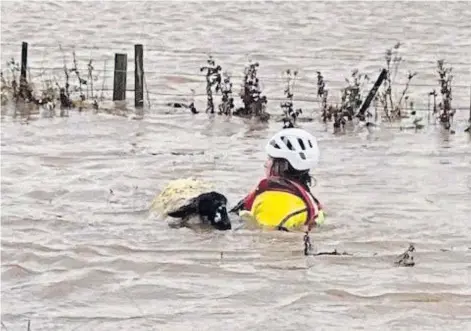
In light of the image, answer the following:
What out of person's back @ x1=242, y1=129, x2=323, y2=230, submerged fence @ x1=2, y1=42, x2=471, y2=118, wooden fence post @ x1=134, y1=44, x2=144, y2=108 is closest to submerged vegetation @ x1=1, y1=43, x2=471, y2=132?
submerged fence @ x1=2, y1=42, x2=471, y2=118

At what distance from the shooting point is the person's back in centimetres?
864

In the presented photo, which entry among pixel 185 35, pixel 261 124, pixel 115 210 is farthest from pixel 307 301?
pixel 185 35

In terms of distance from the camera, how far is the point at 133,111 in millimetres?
15586

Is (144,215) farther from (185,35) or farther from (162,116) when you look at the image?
(185,35)

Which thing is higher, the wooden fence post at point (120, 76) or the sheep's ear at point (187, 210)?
the wooden fence post at point (120, 76)

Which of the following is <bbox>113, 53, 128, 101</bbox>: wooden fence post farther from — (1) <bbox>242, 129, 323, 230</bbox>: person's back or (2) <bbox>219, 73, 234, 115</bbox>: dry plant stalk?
(1) <bbox>242, 129, 323, 230</bbox>: person's back

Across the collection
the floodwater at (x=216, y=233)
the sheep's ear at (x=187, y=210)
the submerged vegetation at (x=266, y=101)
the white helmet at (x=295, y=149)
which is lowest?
the floodwater at (x=216, y=233)

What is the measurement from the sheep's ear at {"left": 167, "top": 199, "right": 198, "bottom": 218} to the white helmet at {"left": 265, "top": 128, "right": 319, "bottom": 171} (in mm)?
682

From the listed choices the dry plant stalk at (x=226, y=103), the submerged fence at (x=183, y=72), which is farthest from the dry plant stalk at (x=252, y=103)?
the submerged fence at (x=183, y=72)

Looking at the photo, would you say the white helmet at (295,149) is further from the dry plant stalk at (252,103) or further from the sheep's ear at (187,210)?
the dry plant stalk at (252,103)

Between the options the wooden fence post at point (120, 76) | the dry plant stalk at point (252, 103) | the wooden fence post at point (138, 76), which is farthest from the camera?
the wooden fence post at point (120, 76)

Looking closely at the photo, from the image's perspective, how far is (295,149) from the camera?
8.75m

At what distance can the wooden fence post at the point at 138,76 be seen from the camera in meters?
15.5

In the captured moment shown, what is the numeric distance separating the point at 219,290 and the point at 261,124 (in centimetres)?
750
